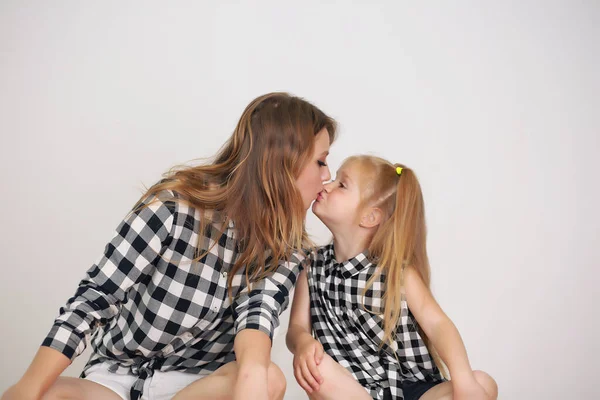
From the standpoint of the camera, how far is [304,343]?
134 centimetres

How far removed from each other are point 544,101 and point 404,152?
1.71ft

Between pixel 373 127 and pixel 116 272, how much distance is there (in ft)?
3.56

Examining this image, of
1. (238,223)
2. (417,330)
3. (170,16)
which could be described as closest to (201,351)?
(238,223)

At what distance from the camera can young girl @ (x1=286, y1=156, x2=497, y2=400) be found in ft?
4.30

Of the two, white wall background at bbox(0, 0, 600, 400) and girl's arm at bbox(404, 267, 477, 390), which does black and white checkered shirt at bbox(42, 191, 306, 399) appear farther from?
white wall background at bbox(0, 0, 600, 400)

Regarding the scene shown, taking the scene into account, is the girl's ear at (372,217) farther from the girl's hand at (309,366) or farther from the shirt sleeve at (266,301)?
the girl's hand at (309,366)

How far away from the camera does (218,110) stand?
1.94 meters

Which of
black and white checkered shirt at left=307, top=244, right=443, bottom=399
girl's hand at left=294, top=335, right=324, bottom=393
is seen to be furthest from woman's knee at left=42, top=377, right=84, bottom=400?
black and white checkered shirt at left=307, top=244, right=443, bottom=399

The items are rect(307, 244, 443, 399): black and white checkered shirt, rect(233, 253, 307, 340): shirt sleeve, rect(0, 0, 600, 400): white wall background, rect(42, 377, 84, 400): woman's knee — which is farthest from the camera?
rect(0, 0, 600, 400): white wall background

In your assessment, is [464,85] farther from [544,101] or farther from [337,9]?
[337,9]

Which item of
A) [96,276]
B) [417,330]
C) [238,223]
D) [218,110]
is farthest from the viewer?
[218,110]

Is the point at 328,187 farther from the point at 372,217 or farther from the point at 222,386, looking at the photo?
the point at 222,386

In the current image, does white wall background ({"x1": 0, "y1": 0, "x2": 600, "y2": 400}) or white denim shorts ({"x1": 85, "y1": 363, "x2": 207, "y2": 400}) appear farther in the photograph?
white wall background ({"x1": 0, "y1": 0, "x2": 600, "y2": 400})

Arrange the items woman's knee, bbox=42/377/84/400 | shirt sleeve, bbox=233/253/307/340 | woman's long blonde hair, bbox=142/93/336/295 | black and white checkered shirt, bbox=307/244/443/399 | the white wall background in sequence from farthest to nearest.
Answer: the white wall background → black and white checkered shirt, bbox=307/244/443/399 → woman's long blonde hair, bbox=142/93/336/295 → shirt sleeve, bbox=233/253/307/340 → woman's knee, bbox=42/377/84/400
